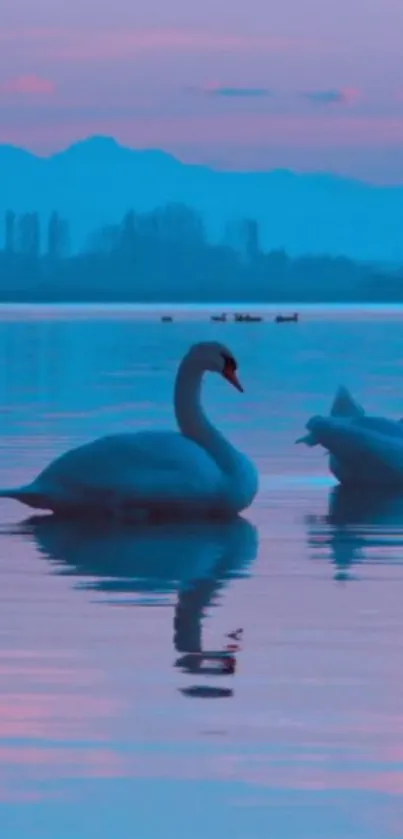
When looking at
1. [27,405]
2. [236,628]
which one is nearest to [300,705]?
[236,628]

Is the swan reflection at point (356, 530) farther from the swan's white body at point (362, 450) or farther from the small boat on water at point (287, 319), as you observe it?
the small boat on water at point (287, 319)

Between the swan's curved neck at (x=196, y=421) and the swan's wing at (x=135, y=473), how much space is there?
0.61 ft

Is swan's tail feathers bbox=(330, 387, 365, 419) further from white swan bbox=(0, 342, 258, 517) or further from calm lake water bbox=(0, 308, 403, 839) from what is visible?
white swan bbox=(0, 342, 258, 517)

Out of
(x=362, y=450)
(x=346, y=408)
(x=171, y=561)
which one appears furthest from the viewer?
(x=346, y=408)

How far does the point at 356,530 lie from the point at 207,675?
6.01m

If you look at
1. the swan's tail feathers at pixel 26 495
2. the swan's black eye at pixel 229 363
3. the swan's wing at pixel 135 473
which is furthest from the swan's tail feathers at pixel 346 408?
the swan's tail feathers at pixel 26 495

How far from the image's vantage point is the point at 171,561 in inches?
526

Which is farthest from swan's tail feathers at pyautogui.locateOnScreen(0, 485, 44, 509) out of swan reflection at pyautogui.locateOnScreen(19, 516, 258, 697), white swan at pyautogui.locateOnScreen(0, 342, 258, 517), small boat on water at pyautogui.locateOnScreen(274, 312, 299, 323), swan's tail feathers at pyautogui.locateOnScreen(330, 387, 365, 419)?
small boat on water at pyautogui.locateOnScreen(274, 312, 299, 323)

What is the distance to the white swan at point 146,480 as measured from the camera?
15391 millimetres

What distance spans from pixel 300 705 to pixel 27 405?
75.3 ft

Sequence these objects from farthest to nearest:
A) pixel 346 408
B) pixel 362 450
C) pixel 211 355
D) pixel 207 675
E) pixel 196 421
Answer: pixel 346 408
pixel 362 450
pixel 211 355
pixel 196 421
pixel 207 675

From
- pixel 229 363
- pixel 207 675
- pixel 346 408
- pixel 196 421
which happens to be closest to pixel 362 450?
pixel 229 363

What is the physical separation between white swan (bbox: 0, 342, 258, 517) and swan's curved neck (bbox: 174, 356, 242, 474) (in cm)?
2

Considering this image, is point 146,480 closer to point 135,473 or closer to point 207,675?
point 135,473
